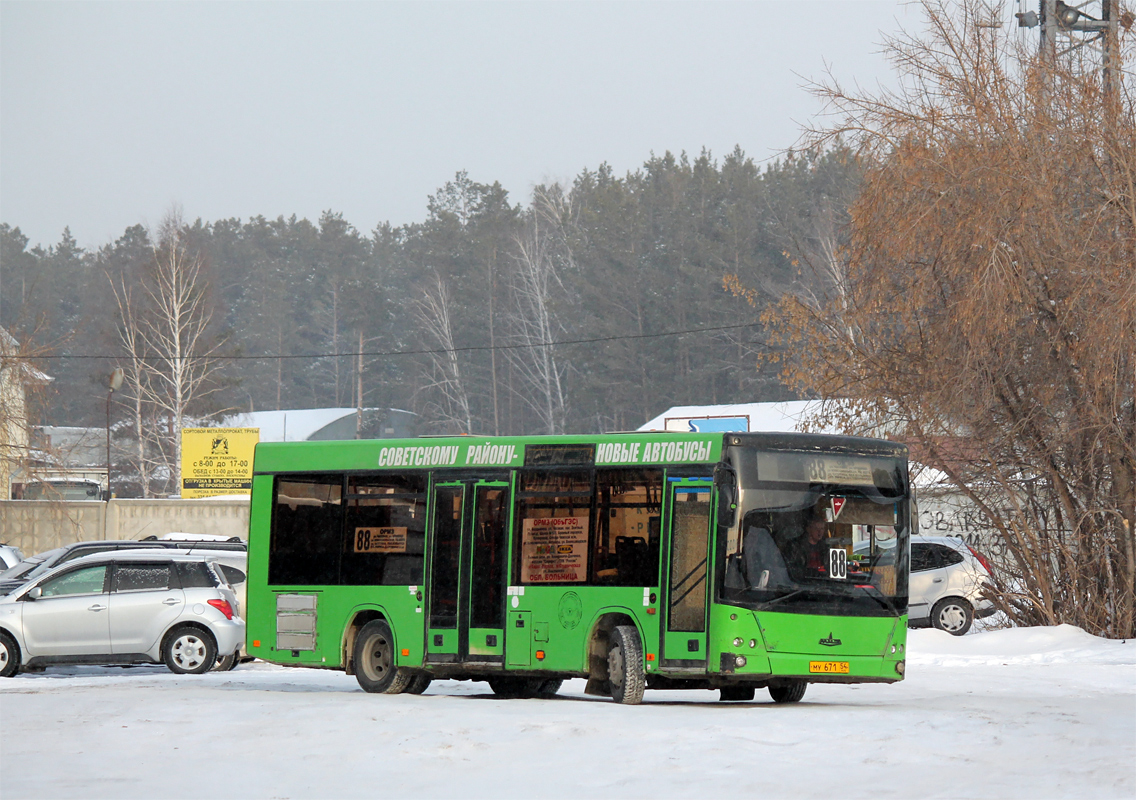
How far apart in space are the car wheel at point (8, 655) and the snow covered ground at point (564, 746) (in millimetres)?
3747

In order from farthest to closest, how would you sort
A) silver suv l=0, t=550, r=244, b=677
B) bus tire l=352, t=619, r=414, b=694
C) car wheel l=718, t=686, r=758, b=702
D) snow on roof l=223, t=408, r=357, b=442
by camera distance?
snow on roof l=223, t=408, r=357, b=442, silver suv l=0, t=550, r=244, b=677, bus tire l=352, t=619, r=414, b=694, car wheel l=718, t=686, r=758, b=702

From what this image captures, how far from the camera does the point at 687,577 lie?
1442 centimetres

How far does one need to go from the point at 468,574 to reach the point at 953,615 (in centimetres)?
1222

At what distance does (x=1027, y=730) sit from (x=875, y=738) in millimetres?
1429

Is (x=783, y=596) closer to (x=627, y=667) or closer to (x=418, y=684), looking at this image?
(x=627, y=667)

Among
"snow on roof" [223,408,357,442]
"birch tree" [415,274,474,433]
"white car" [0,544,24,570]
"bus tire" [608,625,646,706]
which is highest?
"birch tree" [415,274,474,433]

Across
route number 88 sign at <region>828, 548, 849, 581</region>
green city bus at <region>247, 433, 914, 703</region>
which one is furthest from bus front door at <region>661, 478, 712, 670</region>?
route number 88 sign at <region>828, 548, 849, 581</region>

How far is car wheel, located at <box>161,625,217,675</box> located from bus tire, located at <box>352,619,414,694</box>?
4055 millimetres

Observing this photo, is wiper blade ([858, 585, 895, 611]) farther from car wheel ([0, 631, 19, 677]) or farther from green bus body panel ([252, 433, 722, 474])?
car wheel ([0, 631, 19, 677])

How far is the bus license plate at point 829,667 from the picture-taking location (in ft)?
46.8

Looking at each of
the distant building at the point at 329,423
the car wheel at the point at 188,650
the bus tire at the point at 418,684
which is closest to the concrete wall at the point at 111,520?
the car wheel at the point at 188,650

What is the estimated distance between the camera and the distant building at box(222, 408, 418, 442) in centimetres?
8925

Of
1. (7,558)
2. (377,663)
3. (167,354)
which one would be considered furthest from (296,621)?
(167,354)

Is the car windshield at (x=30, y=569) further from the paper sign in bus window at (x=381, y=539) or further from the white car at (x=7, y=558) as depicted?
the paper sign in bus window at (x=381, y=539)
